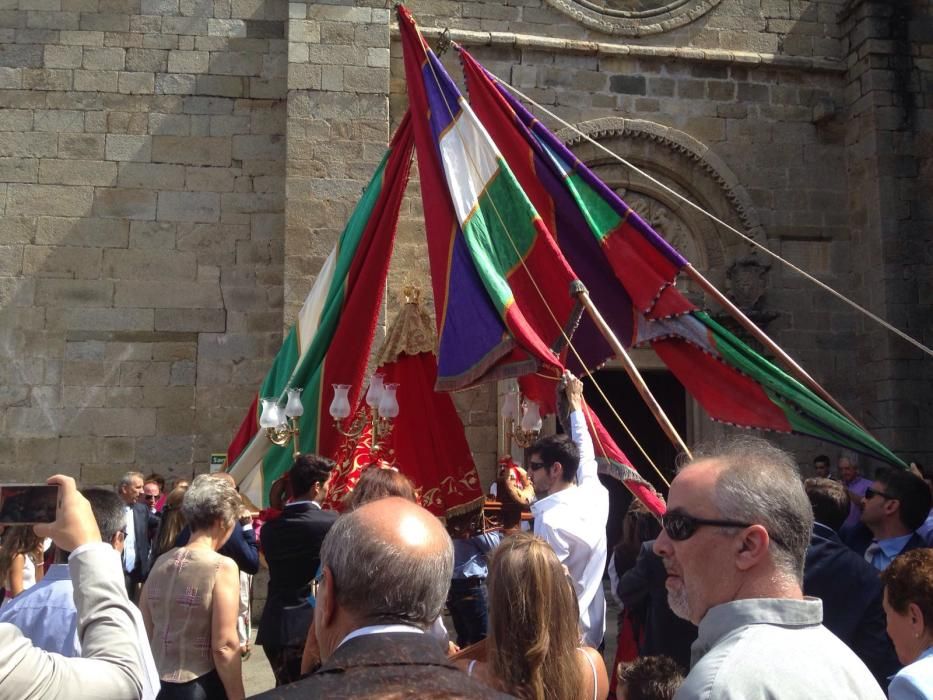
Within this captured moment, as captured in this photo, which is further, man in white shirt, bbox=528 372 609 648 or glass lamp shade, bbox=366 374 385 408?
glass lamp shade, bbox=366 374 385 408

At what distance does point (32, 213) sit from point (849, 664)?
31.3 feet

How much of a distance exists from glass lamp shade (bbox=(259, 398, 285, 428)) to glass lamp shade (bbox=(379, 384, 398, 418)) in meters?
0.67

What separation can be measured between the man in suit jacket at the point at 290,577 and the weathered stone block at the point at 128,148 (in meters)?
6.69

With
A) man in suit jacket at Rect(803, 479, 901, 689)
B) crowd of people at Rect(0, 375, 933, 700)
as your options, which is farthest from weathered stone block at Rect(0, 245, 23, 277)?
man in suit jacket at Rect(803, 479, 901, 689)

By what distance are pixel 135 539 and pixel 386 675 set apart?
5923 mm

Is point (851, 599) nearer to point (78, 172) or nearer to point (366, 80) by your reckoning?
point (366, 80)

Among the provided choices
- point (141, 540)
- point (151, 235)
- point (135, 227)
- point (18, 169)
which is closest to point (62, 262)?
point (135, 227)

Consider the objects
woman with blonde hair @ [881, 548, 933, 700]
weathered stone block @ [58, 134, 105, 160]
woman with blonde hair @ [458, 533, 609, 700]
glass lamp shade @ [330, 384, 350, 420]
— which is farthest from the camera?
weathered stone block @ [58, 134, 105, 160]

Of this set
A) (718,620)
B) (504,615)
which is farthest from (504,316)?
(718,620)

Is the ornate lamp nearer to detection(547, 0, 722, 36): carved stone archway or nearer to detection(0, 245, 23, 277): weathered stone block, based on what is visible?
detection(0, 245, 23, 277): weathered stone block

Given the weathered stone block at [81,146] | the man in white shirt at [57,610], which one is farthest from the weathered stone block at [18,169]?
the man in white shirt at [57,610]

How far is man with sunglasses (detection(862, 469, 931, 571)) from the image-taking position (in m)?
4.33

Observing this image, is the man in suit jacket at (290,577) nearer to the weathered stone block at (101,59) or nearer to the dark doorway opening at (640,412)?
the dark doorway opening at (640,412)

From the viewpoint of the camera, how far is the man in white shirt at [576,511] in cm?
389
